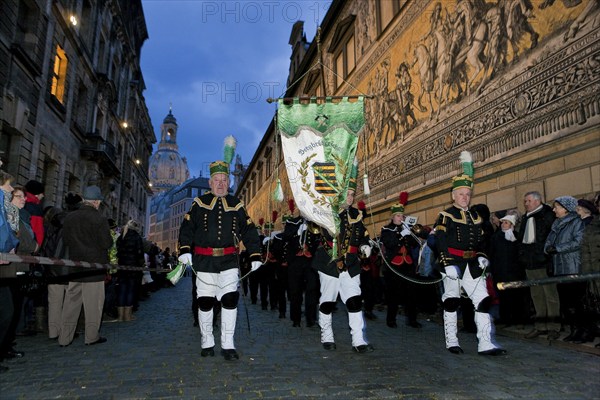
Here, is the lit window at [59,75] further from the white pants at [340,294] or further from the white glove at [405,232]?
the white pants at [340,294]

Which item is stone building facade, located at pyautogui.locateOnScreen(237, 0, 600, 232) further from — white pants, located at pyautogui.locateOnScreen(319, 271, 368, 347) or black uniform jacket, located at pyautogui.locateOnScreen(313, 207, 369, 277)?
white pants, located at pyautogui.locateOnScreen(319, 271, 368, 347)

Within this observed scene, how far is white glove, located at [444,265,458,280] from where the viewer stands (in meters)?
4.66

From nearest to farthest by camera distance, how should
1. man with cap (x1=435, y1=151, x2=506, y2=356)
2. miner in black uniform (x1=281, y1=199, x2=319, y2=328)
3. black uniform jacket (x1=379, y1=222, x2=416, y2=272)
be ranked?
man with cap (x1=435, y1=151, x2=506, y2=356)
miner in black uniform (x1=281, y1=199, x2=319, y2=328)
black uniform jacket (x1=379, y1=222, x2=416, y2=272)

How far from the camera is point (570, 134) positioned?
5672 millimetres

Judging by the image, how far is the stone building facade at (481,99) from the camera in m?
5.61

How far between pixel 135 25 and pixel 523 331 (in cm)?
3463

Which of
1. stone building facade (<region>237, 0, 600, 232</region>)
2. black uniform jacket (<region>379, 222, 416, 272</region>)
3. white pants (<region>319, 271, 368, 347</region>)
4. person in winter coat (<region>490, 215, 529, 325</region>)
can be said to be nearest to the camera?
white pants (<region>319, 271, 368, 347</region>)

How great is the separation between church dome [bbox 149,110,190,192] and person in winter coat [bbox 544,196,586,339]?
394 ft

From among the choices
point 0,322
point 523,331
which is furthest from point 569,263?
point 0,322

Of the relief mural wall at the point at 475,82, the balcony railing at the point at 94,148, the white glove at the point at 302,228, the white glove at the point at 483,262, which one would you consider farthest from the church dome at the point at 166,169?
the white glove at the point at 483,262

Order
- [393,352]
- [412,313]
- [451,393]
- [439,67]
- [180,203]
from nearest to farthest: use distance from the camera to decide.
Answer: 1. [451,393]
2. [393,352]
3. [412,313]
4. [439,67]
5. [180,203]

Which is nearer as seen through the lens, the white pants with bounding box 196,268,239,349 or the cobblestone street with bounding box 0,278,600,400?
the cobblestone street with bounding box 0,278,600,400

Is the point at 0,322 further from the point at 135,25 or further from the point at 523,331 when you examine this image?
the point at 135,25

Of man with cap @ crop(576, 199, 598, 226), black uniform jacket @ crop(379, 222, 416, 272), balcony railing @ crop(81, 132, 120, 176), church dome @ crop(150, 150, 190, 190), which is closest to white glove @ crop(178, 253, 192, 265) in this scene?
black uniform jacket @ crop(379, 222, 416, 272)
